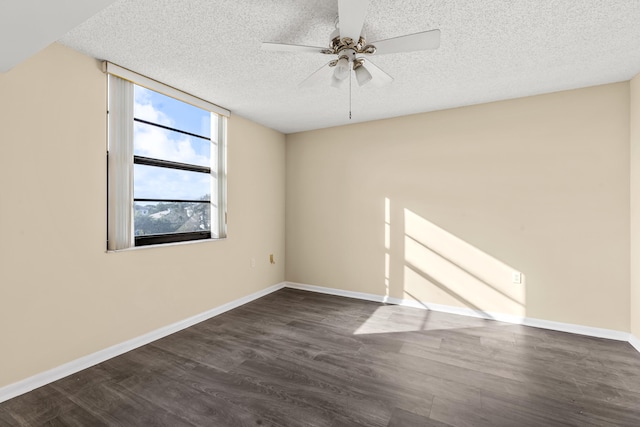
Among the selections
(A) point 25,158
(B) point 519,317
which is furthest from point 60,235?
(B) point 519,317

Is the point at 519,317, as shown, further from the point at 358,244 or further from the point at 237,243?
the point at 237,243

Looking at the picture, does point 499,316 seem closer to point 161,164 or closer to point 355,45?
point 355,45

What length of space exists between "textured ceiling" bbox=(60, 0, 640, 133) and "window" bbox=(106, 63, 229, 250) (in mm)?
261

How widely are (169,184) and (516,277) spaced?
4.04m

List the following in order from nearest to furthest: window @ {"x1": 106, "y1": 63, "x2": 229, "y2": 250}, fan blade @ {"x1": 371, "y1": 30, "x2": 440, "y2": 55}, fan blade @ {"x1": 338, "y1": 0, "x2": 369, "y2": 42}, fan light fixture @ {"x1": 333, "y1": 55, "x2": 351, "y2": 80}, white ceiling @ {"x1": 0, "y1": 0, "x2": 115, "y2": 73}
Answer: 1. white ceiling @ {"x1": 0, "y1": 0, "x2": 115, "y2": 73}
2. fan blade @ {"x1": 338, "y1": 0, "x2": 369, "y2": 42}
3. fan blade @ {"x1": 371, "y1": 30, "x2": 440, "y2": 55}
4. fan light fixture @ {"x1": 333, "y1": 55, "x2": 351, "y2": 80}
5. window @ {"x1": 106, "y1": 63, "x2": 229, "y2": 250}

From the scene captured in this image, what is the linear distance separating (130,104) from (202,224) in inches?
58.9

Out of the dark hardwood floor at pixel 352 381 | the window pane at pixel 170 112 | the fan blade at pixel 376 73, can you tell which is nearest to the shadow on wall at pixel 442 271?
the dark hardwood floor at pixel 352 381

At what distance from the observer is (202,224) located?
3.53 meters

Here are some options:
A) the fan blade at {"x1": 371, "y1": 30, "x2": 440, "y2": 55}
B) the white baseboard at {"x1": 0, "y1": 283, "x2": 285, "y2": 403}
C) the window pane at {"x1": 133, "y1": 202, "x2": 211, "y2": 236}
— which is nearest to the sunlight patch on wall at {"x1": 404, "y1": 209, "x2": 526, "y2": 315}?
the fan blade at {"x1": 371, "y1": 30, "x2": 440, "y2": 55}

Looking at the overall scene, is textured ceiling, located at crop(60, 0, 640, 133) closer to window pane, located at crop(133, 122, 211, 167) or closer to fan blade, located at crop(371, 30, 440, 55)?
fan blade, located at crop(371, 30, 440, 55)

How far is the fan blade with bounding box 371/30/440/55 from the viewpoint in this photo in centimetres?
166

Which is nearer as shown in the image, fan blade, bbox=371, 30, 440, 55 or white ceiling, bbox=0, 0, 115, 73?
white ceiling, bbox=0, 0, 115, 73

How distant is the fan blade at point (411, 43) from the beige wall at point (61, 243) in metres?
2.37

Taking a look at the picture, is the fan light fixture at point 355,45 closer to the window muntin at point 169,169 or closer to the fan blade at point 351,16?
the fan blade at point 351,16
